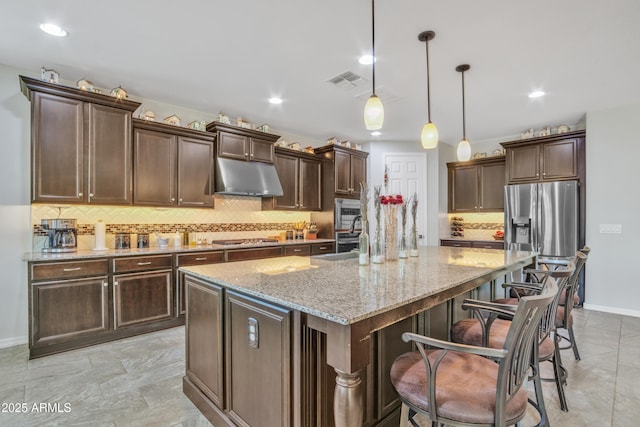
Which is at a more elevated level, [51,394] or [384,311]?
[384,311]

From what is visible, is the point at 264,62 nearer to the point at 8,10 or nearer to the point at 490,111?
the point at 8,10

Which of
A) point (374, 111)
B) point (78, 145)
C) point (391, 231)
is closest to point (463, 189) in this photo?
point (391, 231)

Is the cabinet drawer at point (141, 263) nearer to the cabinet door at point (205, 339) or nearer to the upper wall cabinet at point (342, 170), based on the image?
the cabinet door at point (205, 339)

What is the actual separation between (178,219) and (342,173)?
2.73 meters

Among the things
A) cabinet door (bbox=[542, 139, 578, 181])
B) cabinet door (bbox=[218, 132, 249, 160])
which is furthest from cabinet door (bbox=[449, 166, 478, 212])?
cabinet door (bbox=[218, 132, 249, 160])

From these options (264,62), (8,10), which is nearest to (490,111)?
(264,62)

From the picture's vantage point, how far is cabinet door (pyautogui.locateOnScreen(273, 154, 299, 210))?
196 inches

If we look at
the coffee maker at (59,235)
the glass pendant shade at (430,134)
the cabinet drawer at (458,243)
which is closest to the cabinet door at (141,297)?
the coffee maker at (59,235)

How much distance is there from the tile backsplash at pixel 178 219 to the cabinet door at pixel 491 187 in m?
3.26

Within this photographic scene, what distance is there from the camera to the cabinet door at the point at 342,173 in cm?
537

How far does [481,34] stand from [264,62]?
1900 millimetres

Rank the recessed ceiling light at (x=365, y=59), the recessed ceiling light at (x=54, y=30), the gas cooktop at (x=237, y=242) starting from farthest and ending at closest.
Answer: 1. the gas cooktop at (x=237, y=242)
2. the recessed ceiling light at (x=365, y=59)
3. the recessed ceiling light at (x=54, y=30)

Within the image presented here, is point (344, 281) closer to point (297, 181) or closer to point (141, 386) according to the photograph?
point (141, 386)

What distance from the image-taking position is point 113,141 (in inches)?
131
